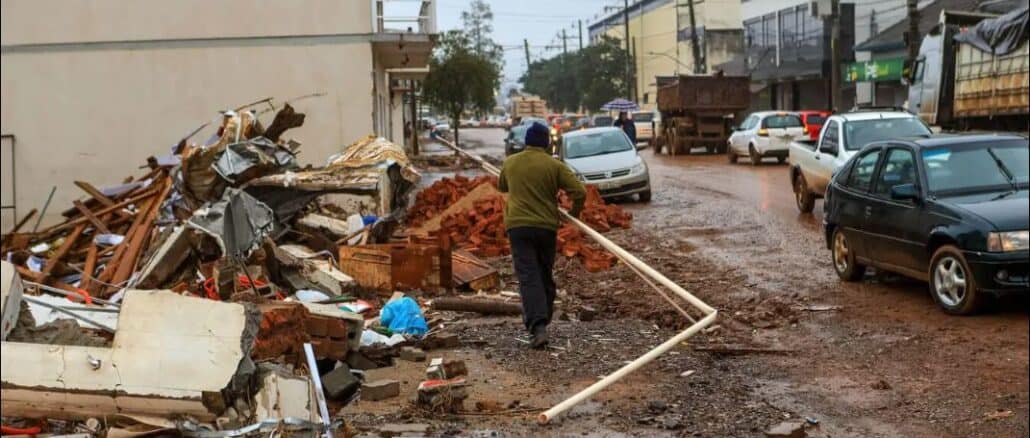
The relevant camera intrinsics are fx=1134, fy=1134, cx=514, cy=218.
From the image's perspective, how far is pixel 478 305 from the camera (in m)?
10.9

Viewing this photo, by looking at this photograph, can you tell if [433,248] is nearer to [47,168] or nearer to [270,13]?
[270,13]

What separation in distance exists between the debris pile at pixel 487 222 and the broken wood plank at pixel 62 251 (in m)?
4.57

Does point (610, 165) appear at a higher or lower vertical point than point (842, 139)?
lower

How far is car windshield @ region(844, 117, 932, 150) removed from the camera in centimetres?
1761

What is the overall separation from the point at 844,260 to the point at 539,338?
430cm

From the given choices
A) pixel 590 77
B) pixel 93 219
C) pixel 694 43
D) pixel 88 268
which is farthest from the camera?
pixel 590 77

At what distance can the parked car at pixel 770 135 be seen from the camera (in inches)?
1298

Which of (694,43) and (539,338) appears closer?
(539,338)

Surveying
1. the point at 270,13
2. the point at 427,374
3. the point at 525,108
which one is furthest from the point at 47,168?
the point at 525,108

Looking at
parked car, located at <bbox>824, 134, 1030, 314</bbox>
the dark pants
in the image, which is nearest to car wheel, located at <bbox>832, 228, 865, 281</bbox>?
parked car, located at <bbox>824, 134, 1030, 314</bbox>

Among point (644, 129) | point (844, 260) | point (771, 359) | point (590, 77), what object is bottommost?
point (771, 359)

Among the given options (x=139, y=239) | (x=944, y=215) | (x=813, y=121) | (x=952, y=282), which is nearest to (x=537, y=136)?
(x=944, y=215)

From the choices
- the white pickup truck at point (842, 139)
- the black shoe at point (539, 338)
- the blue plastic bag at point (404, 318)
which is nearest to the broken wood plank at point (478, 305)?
the blue plastic bag at point (404, 318)

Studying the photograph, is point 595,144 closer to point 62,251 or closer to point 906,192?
point 62,251
